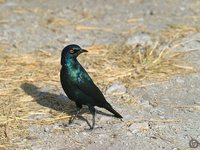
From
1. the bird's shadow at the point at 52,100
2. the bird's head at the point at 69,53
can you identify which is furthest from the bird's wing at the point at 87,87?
the bird's shadow at the point at 52,100

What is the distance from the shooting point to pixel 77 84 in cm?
557

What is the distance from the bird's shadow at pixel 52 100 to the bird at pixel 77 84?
321 millimetres

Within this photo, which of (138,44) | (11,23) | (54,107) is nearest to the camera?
(54,107)

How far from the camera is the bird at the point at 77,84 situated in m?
5.57

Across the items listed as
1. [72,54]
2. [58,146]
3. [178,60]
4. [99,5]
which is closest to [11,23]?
[99,5]

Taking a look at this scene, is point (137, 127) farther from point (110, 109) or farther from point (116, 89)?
point (116, 89)

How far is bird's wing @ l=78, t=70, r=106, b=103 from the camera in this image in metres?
5.60

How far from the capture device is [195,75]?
693 centimetres

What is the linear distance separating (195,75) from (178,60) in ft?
1.91

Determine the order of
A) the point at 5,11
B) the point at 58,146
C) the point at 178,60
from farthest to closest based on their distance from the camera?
the point at 5,11 < the point at 178,60 < the point at 58,146

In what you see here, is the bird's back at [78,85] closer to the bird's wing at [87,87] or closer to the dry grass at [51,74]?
the bird's wing at [87,87]

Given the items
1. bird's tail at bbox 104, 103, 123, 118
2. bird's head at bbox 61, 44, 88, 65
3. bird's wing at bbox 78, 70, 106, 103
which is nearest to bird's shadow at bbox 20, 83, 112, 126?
bird's tail at bbox 104, 103, 123, 118

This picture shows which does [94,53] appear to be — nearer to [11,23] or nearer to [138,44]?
[138,44]

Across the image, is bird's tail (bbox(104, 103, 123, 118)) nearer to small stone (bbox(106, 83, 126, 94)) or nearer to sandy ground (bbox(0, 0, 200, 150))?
sandy ground (bbox(0, 0, 200, 150))
